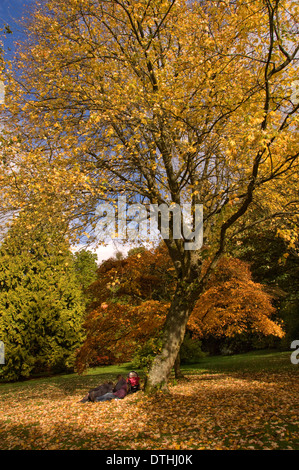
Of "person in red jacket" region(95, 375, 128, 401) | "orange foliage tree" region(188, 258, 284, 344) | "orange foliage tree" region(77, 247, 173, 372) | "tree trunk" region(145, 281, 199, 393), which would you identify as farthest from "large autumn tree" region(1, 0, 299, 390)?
"orange foliage tree" region(188, 258, 284, 344)

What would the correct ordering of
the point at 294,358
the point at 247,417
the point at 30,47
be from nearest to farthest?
the point at 247,417, the point at 30,47, the point at 294,358

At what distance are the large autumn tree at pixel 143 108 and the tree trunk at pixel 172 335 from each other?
0.08ft

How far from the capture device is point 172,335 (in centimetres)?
744

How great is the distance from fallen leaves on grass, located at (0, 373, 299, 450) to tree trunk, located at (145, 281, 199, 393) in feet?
1.18

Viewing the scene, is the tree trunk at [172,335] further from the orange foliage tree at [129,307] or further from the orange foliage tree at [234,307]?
the orange foliage tree at [234,307]

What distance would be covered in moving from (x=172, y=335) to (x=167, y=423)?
270 cm

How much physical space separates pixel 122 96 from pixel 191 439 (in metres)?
6.08

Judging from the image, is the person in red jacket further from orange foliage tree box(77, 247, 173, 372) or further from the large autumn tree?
orange foliage tree box(77, 247, 173, 372)

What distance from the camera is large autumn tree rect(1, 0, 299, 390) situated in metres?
6.11

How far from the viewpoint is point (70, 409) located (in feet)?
21.3

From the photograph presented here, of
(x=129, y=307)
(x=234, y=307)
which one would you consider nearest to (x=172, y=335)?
(x=129, y=307)

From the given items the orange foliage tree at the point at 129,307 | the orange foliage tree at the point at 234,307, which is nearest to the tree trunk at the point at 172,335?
the orange foliage tree at the point at 129,307
